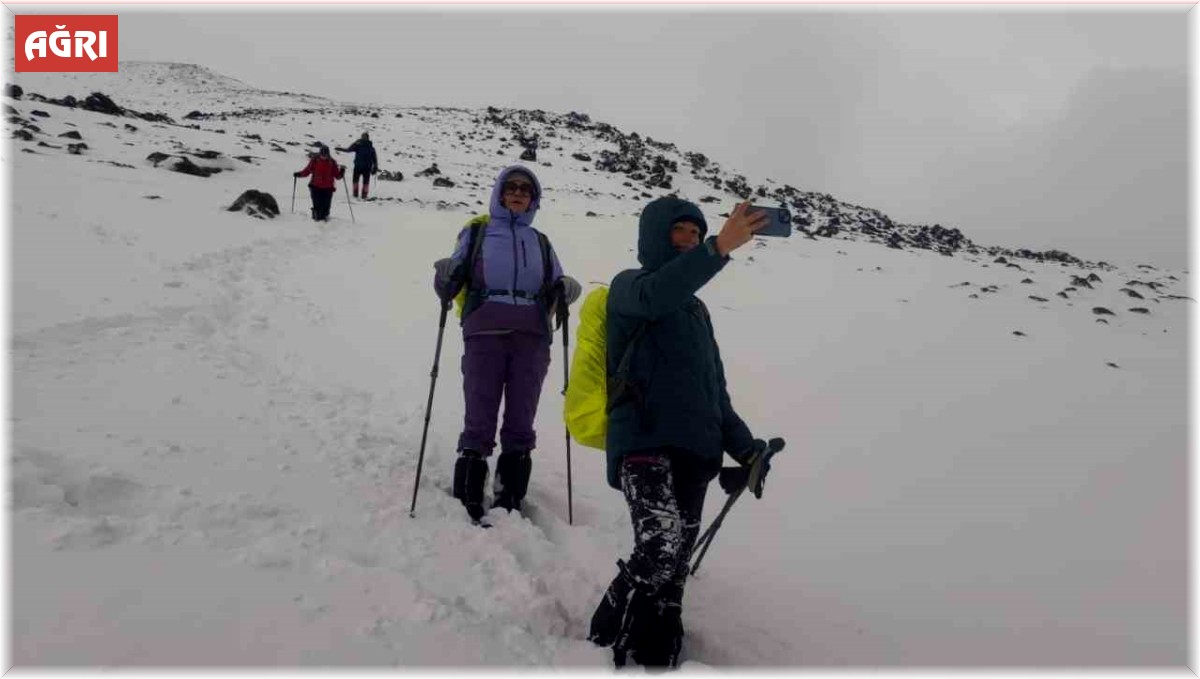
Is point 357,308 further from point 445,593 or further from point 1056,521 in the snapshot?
point 1056,521

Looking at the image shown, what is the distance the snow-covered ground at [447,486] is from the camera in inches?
109

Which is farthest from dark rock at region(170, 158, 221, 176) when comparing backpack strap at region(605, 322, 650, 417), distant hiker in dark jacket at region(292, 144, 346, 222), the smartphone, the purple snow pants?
the smartphone

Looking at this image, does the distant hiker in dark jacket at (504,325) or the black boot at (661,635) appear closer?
the black boot at (661,635)

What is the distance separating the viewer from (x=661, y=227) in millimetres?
2855

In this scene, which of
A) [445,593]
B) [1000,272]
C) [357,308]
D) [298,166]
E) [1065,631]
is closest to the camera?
[445,593]

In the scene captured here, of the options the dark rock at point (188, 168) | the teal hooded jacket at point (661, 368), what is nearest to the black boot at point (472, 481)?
the teal hooded jacket at point (661, 368)

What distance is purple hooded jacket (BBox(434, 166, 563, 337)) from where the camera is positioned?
3977 millimetres

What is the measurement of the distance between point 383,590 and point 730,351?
22.3 feet

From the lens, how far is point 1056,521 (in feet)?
16.8

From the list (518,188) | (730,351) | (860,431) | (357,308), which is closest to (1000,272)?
(730,351)

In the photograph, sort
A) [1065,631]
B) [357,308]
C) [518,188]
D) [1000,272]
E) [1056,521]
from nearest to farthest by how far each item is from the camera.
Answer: [1065,631] → [518,188] → [1056,521] → [357,308] → [1000,272]

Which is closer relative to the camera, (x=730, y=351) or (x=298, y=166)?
(x=730, y=351)

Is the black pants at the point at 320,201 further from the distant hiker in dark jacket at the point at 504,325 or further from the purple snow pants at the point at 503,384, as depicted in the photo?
the purple snow pants at the point at 503,384

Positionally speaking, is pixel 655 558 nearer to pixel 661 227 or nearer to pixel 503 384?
pixel 661 227
